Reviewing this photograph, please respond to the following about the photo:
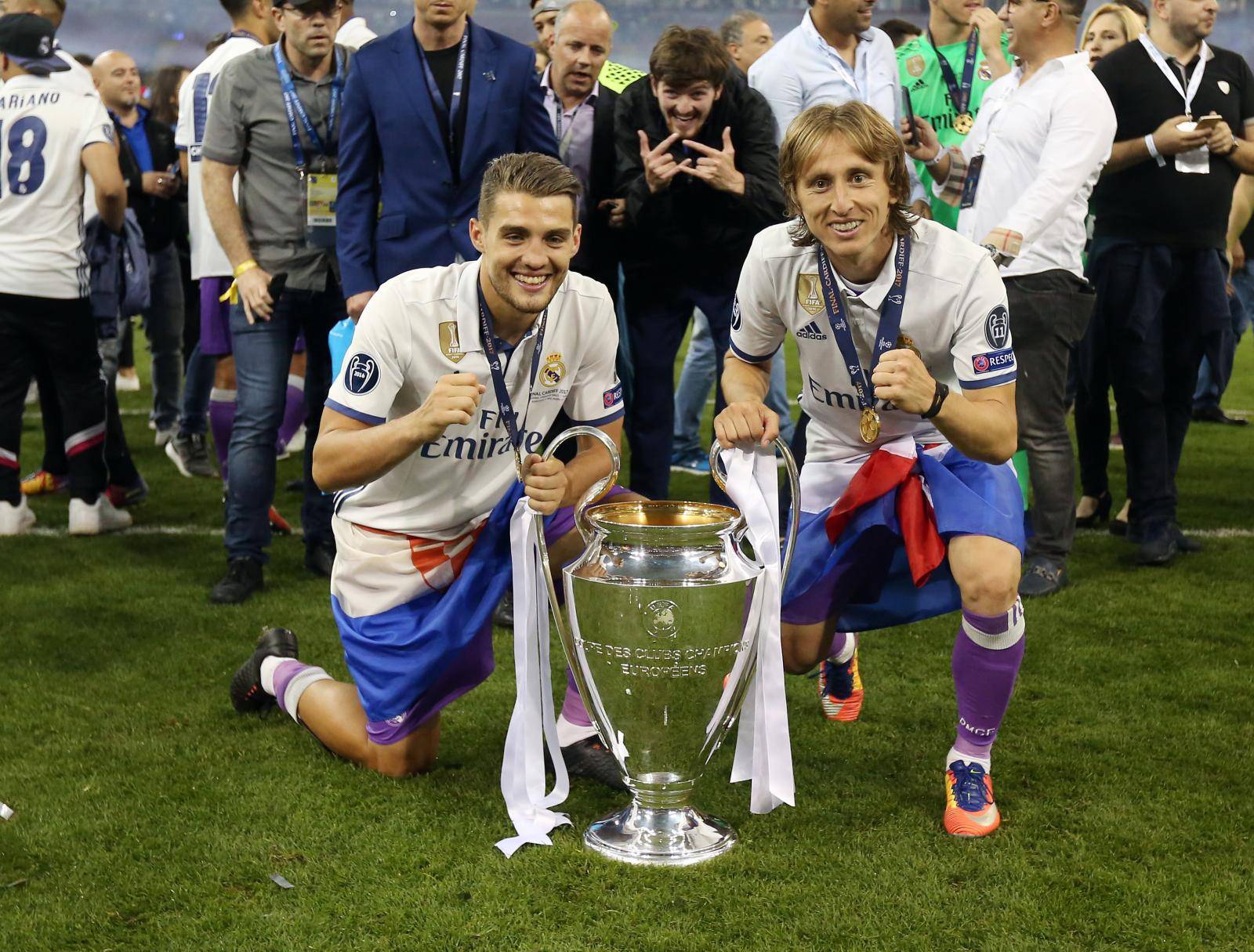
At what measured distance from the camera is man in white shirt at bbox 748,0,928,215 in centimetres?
512

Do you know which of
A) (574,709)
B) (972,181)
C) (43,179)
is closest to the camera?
(574,709)

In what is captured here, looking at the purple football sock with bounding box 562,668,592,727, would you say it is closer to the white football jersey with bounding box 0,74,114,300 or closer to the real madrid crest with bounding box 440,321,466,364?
the real madrid crest with bounding box 440,321,466,364

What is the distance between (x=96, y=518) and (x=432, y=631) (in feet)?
10.3

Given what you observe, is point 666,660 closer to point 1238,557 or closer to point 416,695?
point 416,695

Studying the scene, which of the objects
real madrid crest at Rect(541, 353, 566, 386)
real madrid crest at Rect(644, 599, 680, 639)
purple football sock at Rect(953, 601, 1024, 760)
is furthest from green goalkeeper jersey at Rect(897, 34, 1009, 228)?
real madrid crest at Rect(644, 599, 680, 639)

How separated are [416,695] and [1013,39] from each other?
9.87ft

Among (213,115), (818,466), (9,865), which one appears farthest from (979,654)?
(213,115)

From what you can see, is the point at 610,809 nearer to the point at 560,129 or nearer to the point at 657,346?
the point at 657,346

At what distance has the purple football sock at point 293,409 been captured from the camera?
6559mm

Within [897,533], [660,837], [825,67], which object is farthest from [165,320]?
[660,837]

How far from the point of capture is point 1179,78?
507cm

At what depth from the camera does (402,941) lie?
8.02 feet

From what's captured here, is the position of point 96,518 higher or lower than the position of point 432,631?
lower

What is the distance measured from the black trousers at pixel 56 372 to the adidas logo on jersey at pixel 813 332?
3324 mm
